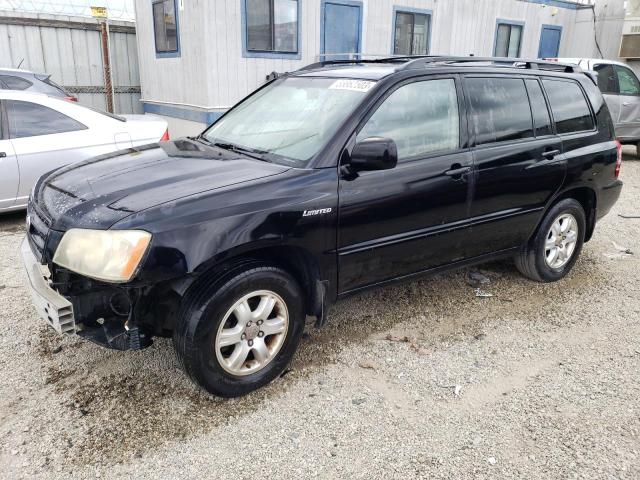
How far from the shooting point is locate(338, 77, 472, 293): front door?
3.25 metres

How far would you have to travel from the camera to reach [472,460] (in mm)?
2648

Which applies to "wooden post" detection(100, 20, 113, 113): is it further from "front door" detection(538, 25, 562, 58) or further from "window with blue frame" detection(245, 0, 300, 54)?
"front door" detection(538, 25, 562, 58)

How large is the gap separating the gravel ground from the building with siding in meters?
5.55

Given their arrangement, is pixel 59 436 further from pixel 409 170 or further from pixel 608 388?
pixel 608 388

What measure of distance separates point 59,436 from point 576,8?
17253 millimetres

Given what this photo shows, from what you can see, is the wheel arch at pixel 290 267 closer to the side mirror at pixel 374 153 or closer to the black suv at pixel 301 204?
the black suv at pixel 301 204

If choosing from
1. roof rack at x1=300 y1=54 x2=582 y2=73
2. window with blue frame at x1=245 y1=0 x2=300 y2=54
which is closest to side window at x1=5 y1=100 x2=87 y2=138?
roof rack at x1=300 y1=54 x2=582 y2=73

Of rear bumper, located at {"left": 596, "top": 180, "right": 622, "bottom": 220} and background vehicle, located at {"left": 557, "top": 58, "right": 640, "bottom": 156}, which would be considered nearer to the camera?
rear bumper, located at {"left": 596, "top": 180, "right": 622, "bottom": 220}

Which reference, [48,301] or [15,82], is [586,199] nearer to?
[48,301]

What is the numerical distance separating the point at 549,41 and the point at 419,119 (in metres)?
13.9

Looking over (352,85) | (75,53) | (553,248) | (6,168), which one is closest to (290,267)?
(352,85)

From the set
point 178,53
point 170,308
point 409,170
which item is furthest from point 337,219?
point 178,53

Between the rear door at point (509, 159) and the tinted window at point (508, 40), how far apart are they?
10.6m

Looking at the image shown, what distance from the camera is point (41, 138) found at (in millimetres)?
5777
